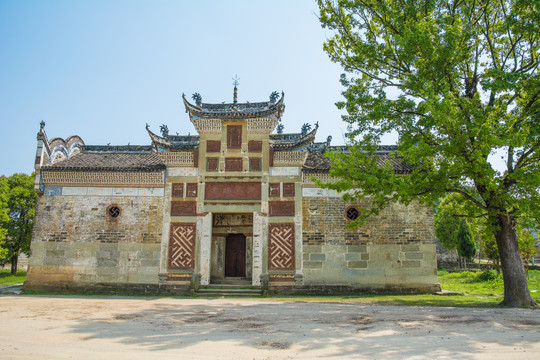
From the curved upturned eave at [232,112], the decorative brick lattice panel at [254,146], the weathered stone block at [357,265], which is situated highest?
the curved upturned eave at [232,112]

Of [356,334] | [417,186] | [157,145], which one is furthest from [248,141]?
[356,334]

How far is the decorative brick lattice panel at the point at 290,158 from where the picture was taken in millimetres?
15523

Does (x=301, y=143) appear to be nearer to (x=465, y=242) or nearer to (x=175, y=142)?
(x=175, y=142)

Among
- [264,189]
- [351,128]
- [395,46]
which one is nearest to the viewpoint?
[395,46]

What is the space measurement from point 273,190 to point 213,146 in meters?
3.12

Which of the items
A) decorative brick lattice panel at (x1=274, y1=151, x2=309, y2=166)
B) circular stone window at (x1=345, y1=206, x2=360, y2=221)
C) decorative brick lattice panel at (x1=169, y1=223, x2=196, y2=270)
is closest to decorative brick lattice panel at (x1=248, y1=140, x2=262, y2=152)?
decorative brick lattice panel at (x1=274, y1=151, x2=309, y2=166)

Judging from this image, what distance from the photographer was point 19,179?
25.7m

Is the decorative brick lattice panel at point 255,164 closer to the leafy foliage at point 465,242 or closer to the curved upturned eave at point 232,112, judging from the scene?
the curved upturned eave at point 232,112

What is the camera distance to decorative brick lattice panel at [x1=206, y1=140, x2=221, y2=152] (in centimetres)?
1587

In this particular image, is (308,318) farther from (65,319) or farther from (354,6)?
(354,6)

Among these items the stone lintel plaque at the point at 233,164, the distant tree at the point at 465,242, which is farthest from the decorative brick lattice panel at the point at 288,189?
the distant tree at the point at 465,242

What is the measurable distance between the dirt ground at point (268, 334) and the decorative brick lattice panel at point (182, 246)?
16.8 ft

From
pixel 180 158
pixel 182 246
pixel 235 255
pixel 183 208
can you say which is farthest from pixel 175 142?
pixel 235 255

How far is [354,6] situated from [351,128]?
12.3ft
